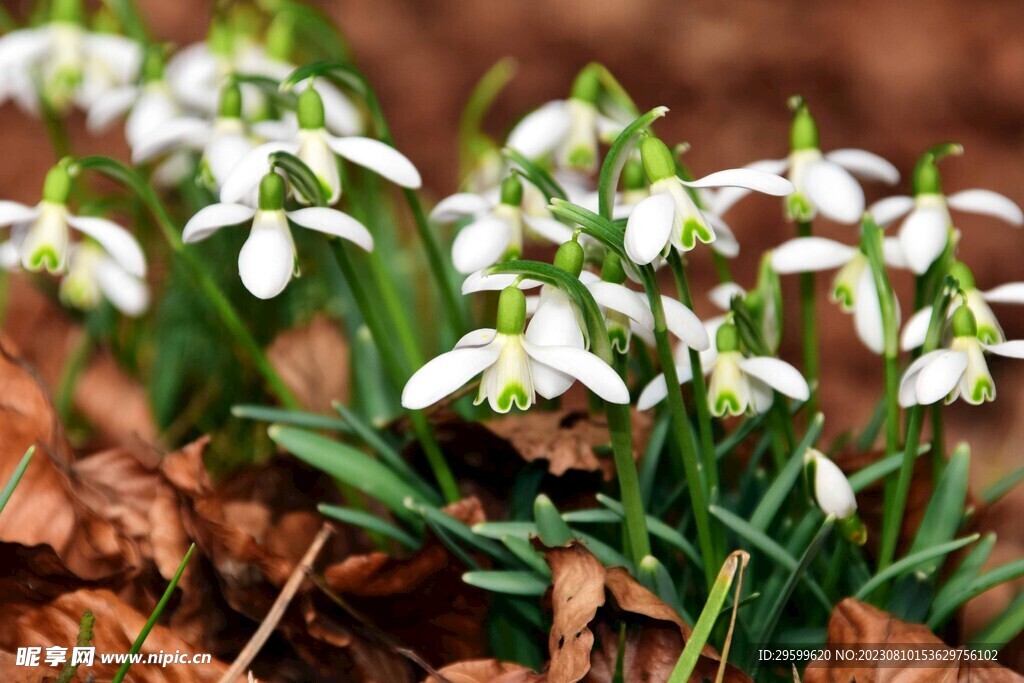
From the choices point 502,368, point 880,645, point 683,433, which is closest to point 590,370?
point 502,368

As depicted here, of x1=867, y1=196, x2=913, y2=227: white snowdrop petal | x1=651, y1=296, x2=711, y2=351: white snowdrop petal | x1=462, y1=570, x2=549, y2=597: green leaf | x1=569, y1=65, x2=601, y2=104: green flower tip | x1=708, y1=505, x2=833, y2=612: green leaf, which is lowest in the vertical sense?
x1=462, y1=570, x2=549, y2=597: green leaf

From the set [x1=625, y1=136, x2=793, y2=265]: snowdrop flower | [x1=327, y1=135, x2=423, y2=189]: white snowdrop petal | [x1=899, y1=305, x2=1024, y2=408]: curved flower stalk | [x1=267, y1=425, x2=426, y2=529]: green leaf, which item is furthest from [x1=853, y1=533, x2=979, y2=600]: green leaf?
[x1=327, y1=135, x2=423, y2=189]: white snowdrop petal

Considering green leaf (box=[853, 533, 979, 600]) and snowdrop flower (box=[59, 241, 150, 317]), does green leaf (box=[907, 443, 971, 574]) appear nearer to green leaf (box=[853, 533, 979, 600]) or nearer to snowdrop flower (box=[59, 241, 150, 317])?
green leaf (box=[853, 533, 979, 600])

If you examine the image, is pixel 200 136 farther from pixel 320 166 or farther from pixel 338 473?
pixel 338 473

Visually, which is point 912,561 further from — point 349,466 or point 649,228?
point 349,466

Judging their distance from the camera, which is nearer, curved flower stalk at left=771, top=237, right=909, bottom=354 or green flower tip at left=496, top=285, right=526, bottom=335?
green flower tip at left=496, top=285, right=526, bottom=335

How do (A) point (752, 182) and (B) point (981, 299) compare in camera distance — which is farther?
(B) point (981, 299)

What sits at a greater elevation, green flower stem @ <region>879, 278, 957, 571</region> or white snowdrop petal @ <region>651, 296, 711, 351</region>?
white snowdrop petal @ <region>651, 296, 711, 351</region>

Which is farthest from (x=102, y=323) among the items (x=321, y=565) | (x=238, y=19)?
(x=321, y=565)
